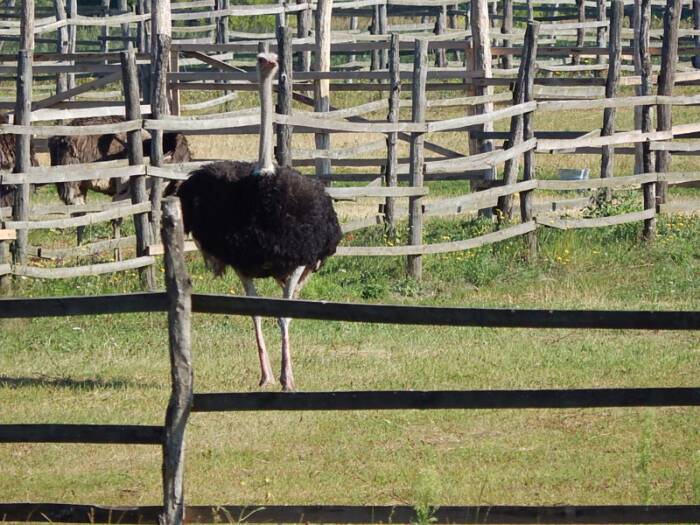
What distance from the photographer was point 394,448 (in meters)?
6.83

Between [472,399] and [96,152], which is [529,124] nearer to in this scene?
[96,152]

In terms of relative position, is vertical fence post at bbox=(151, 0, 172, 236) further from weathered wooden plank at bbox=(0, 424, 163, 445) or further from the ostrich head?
weathered wooden plank at bbox=(0, 424, 163, 445)

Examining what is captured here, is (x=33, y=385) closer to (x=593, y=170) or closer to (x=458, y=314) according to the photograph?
(x=458, y=314)

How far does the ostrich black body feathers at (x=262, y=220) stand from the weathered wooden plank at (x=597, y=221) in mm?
4036

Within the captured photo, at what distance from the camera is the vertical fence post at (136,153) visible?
10414 mm

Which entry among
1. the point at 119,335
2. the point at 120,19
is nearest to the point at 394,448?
the point at 119,335

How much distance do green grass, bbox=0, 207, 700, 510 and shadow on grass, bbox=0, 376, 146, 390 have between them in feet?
0.07

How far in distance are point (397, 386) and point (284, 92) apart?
3.48 meters

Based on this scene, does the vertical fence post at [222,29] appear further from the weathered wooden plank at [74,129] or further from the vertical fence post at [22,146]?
the weathered wooden plank at [74,129]

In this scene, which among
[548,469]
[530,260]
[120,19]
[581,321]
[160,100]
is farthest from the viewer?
[120,19]

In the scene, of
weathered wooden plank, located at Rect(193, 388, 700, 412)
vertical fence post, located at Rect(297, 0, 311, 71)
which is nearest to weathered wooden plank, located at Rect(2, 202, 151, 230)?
weathered wooden plank, located at Rect(193, 388, 700, 412)

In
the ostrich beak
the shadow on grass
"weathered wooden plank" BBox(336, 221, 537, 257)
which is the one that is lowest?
the shadow on grass

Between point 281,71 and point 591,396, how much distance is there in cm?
626

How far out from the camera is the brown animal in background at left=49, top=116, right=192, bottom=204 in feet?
42.8
